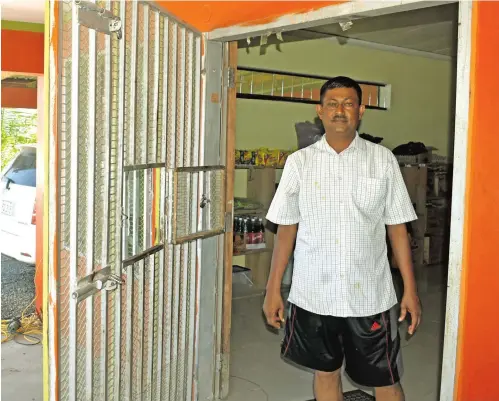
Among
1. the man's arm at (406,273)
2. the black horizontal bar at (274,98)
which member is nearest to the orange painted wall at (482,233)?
the man's arm at (406,273)

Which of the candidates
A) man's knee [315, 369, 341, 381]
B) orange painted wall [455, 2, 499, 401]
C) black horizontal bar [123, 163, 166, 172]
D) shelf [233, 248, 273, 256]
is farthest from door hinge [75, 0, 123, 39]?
shelf [233, 248, 273, 256]

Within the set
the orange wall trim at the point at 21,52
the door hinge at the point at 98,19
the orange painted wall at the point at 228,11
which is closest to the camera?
the door hinge at the point at 98,19

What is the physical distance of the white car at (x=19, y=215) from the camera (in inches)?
245

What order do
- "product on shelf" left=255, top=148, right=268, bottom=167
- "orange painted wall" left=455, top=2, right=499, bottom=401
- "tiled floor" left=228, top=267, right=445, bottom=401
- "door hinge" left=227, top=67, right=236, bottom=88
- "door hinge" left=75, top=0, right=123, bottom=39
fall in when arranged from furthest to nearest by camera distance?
"product on shelf" left=255, top=148, right=268, bottom=167
"tiled floor" left=228, top=267, right=445, bottom=401
"door hinge" left=227, top=67, right=236, bottom=88
"orange painted wall" left=455, top=2, right=499, bottom=401
"door hinge" left=75, top=0, right=123, bottom=39

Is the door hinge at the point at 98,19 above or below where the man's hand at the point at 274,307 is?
above

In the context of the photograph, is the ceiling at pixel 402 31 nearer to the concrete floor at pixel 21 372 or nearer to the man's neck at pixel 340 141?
the man's neck at pixel 340 141

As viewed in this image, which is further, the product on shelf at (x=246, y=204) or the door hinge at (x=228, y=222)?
the product on shelf at (x=246, y=204)

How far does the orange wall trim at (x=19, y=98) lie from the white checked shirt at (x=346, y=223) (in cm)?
512

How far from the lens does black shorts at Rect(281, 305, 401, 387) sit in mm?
2445

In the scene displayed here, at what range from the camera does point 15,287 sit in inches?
248

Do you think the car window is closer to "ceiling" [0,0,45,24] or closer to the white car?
the white car

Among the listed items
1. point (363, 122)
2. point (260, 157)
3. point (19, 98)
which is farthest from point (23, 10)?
point (363, 122)

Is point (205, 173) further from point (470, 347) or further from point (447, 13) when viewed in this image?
point (447, 13)

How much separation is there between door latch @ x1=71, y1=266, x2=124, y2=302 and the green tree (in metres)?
10.9
